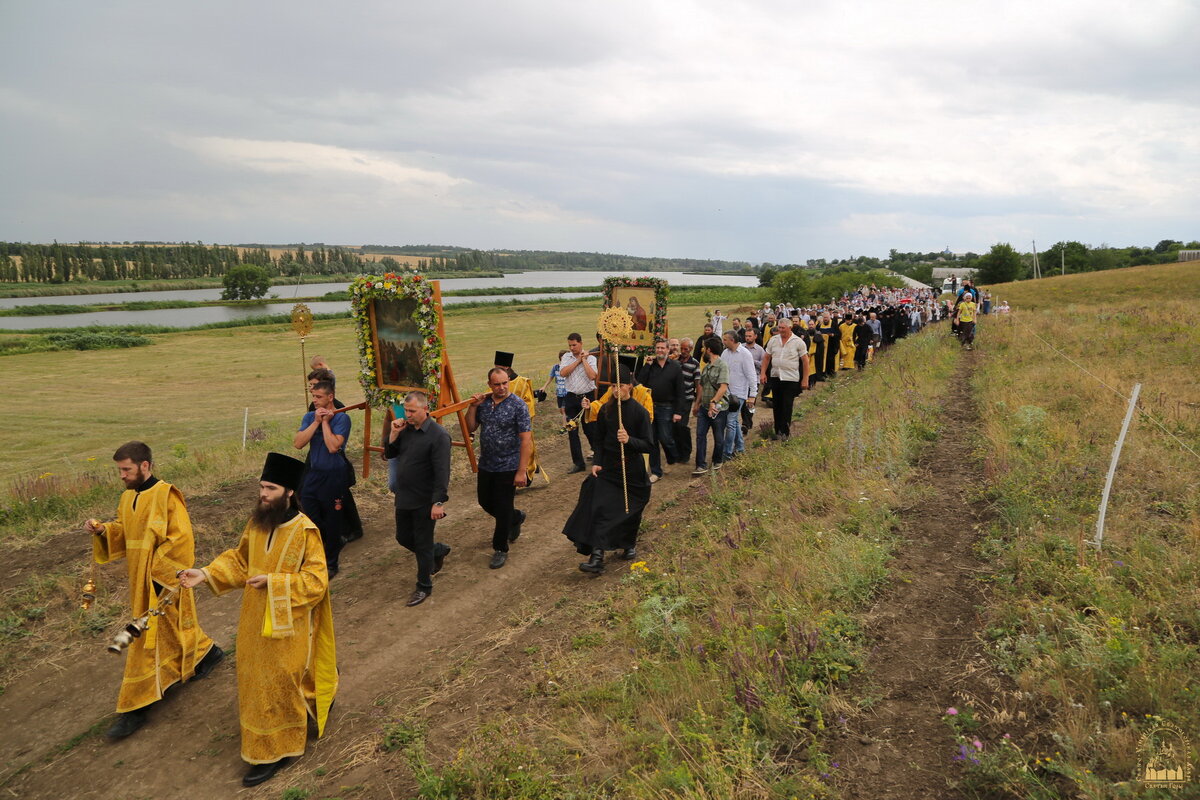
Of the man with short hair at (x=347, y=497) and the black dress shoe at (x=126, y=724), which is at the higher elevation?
the man with short hair at (x=347, y=497)

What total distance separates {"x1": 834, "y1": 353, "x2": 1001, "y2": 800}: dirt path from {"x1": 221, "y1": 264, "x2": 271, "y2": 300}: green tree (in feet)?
339

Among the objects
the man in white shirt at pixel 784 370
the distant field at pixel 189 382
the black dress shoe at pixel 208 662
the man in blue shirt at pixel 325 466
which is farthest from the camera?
the distant field at pixel 189 382

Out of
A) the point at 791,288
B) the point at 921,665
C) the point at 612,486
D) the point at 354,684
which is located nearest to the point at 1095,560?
the point at 921,665

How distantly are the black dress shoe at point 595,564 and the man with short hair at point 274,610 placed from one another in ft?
10.2

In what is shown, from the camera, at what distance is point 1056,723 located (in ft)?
11.5

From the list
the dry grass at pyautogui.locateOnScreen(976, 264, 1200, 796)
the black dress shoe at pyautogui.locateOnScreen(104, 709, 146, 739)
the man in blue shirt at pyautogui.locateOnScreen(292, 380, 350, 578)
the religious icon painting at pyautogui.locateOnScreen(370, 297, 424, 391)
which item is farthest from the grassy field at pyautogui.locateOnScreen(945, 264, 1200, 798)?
the religious icon painting at pyautogui.locateOnScreen(370, 297, 424, 391)

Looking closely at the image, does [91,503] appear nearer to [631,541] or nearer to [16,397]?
[631,541]

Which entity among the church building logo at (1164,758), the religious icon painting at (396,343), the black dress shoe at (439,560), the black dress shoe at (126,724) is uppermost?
the religious icon painting at (396,343)

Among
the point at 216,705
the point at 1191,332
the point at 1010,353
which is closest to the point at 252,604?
the point at 216,705

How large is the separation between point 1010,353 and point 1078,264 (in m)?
108

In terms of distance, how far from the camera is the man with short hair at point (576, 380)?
1063 centimetres

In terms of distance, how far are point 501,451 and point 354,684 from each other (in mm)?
2707

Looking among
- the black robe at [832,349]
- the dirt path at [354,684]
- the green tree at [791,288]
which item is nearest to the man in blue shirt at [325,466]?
the dirt path at [354,684]

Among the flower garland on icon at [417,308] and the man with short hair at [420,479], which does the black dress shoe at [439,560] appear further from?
the flower garland on icon at [417,308]
